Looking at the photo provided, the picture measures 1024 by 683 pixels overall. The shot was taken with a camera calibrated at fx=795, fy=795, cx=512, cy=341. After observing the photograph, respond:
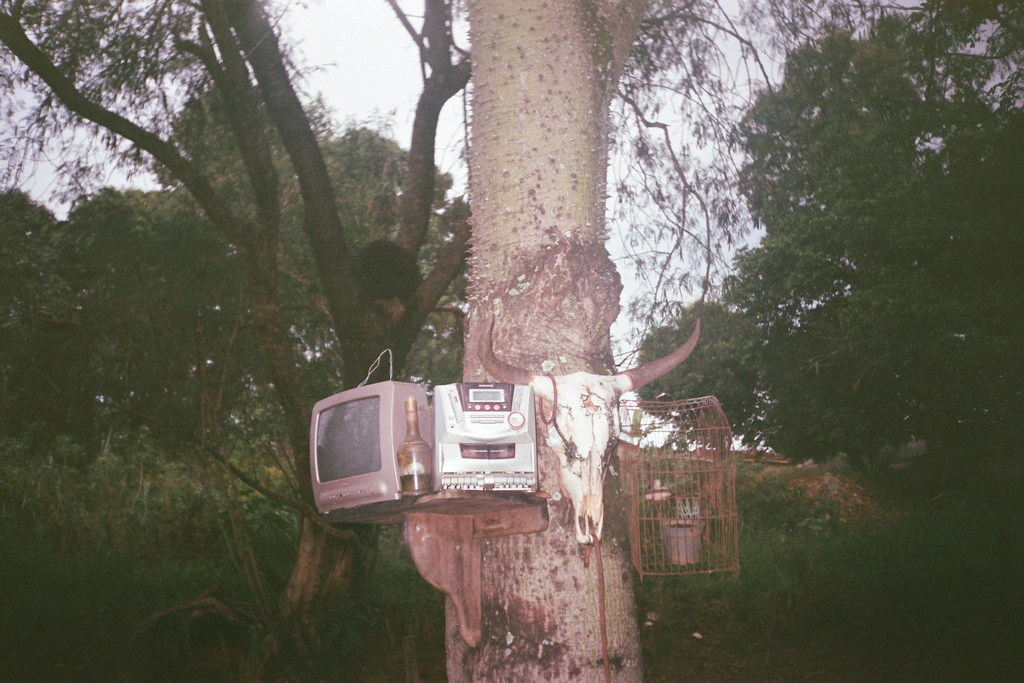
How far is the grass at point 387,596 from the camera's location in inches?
234

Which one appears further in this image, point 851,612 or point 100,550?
point 851,612

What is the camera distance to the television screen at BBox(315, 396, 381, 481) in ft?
7.54

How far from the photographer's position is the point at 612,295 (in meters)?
2.92

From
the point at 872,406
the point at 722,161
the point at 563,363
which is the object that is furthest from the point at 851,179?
the point at 563,363

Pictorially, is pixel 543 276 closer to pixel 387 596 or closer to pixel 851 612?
pixel 387 596

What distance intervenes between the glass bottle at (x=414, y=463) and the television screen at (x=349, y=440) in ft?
0.29

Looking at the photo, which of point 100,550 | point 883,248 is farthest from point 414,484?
point 883,248

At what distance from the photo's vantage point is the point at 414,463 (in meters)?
2.19

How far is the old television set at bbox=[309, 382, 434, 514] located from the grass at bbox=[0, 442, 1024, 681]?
10.4ft

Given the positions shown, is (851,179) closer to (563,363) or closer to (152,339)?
(152,339)

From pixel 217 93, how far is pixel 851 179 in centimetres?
902

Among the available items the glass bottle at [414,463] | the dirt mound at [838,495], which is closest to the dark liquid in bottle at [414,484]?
the glass bottle at [414,463]

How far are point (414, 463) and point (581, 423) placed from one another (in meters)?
0.50

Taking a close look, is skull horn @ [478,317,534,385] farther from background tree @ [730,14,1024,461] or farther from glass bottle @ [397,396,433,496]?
background tree @ [730,14,1024,461]
